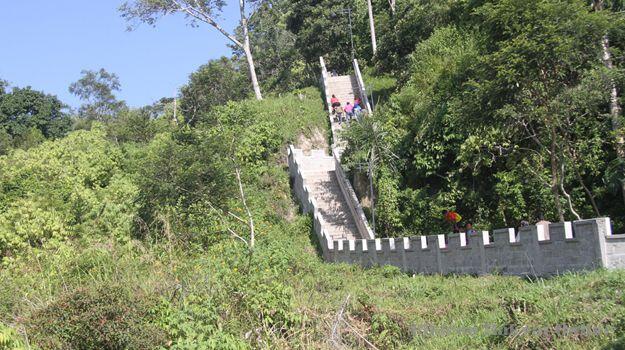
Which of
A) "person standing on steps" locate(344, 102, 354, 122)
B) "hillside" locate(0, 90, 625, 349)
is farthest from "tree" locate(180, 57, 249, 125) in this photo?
"hillside" locate(0, 90, 625, 349)

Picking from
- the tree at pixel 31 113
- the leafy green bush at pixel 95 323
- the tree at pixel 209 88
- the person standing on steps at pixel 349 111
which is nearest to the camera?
the leafy green bush at pixel 95 323

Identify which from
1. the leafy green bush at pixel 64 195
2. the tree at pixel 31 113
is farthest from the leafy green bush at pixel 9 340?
the tree at pixel 31 113

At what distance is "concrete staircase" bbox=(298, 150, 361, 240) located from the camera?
25.9 m

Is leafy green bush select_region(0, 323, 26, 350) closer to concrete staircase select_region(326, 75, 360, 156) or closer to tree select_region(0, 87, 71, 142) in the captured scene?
concrete staircase select_region(326, 75, 360, 156)

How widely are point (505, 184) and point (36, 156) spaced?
23.6 meters

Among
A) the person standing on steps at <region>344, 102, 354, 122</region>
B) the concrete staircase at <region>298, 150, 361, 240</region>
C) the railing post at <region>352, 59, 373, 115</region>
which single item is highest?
the railing post at <region>352, 59, 373, 115</region>

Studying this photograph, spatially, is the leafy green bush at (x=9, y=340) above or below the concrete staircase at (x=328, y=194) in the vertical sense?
below

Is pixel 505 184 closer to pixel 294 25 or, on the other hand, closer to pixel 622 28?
pixel 622 28

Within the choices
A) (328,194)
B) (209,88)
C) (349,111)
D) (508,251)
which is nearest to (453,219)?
(508,251)

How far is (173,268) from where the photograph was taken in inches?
483

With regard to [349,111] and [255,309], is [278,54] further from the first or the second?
[255,309]

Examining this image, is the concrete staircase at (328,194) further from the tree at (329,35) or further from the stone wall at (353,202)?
the tree at (329,35)

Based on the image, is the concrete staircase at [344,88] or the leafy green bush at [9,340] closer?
the leafy green bush at [9,340]

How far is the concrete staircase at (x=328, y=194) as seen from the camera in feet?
85.0
